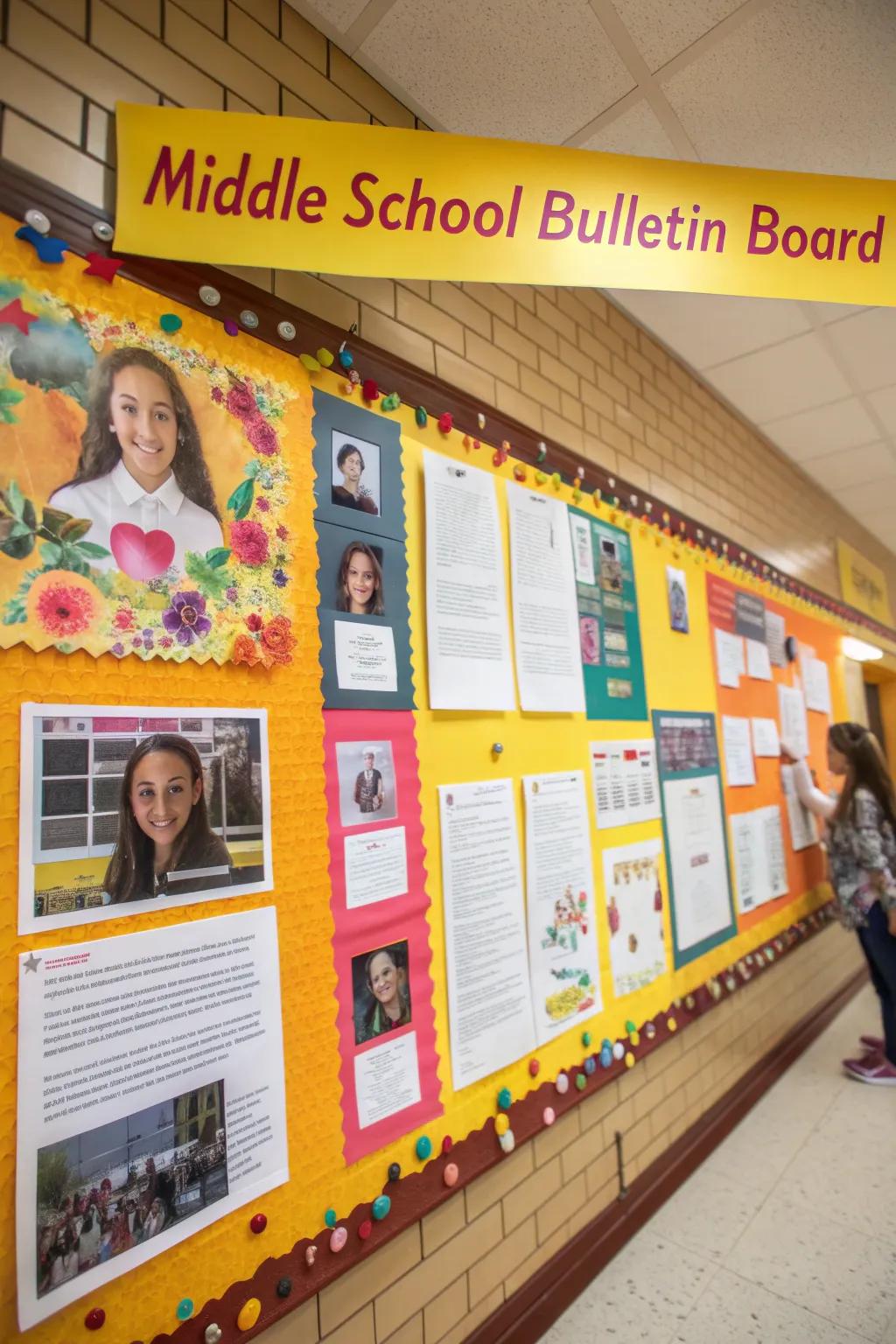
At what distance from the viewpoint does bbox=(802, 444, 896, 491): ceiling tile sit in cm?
385

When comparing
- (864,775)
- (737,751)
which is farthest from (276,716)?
(864,775)

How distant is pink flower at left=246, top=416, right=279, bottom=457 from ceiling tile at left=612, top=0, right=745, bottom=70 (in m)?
1.22

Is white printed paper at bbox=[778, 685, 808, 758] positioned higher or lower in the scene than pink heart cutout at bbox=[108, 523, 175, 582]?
lower

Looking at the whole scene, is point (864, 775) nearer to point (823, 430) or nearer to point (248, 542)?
point (823, 430)

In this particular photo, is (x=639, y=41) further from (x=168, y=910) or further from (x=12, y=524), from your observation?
(x=168, y=910)

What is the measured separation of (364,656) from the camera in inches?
53.4

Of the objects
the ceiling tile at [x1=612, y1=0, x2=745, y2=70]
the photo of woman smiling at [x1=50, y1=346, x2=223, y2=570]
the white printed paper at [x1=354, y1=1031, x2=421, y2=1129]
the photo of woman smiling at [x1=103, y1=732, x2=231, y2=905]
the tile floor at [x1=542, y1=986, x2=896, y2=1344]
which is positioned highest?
the ceiling tile at [x1=612, y1=0, x2=745, y2=70]

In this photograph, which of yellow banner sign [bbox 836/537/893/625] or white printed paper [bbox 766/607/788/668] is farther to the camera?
yellow banner sign [bbox 836/537/893/625]

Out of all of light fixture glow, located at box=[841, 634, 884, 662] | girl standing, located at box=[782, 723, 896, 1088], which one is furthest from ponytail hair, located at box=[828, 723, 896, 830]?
light fixture glow, located at box=[841, 634, 884, 662]

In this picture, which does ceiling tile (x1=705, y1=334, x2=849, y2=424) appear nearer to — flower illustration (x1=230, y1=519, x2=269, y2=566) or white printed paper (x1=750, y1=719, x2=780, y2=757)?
white printed paper (x1=750, y1=719, x2=780, y2=757)

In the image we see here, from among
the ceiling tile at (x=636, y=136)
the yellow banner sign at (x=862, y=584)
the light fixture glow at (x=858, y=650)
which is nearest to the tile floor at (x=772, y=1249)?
the light fixture glow at (x=858, y=650)

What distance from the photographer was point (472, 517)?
165 cm

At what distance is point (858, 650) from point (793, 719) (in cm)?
156

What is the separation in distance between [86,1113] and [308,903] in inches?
16.6
